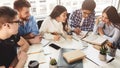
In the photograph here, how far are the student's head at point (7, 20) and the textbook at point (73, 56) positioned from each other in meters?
0.67

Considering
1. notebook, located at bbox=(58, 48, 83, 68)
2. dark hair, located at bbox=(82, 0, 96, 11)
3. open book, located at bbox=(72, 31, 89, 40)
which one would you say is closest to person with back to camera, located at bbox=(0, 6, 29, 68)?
notebook, located at bbox=(58, 48, 83, 68)

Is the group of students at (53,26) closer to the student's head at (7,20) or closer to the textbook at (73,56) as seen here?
the student's head at (7,20)

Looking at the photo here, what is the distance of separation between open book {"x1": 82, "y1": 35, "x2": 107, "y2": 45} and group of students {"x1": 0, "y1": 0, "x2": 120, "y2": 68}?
4.5 inches

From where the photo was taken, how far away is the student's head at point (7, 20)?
5.50 ft

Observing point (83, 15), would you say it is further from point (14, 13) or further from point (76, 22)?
point (14, 13)

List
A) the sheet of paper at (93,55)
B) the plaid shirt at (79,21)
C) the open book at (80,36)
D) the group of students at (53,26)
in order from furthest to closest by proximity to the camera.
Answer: the plaid shirt at (79,21), the open book at (80,36), the sheet of paper at (93,55), the group of students at (53,26)

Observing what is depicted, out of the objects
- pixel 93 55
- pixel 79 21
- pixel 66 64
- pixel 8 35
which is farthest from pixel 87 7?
pixel 8 35

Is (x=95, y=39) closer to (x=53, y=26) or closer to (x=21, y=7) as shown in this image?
(x=53, y=26)

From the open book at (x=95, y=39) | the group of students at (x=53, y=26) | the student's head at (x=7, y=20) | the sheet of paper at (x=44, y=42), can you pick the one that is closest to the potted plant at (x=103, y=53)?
the open book at (x=95, y=39)

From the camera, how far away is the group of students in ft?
6.31

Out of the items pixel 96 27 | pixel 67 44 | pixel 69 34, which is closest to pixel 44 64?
pixel 67 44

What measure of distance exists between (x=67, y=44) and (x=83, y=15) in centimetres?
82

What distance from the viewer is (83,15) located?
9.84 feet

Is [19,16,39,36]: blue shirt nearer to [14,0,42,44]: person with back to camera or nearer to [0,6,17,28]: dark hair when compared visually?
[14,0,42,44]: person with back to camera
